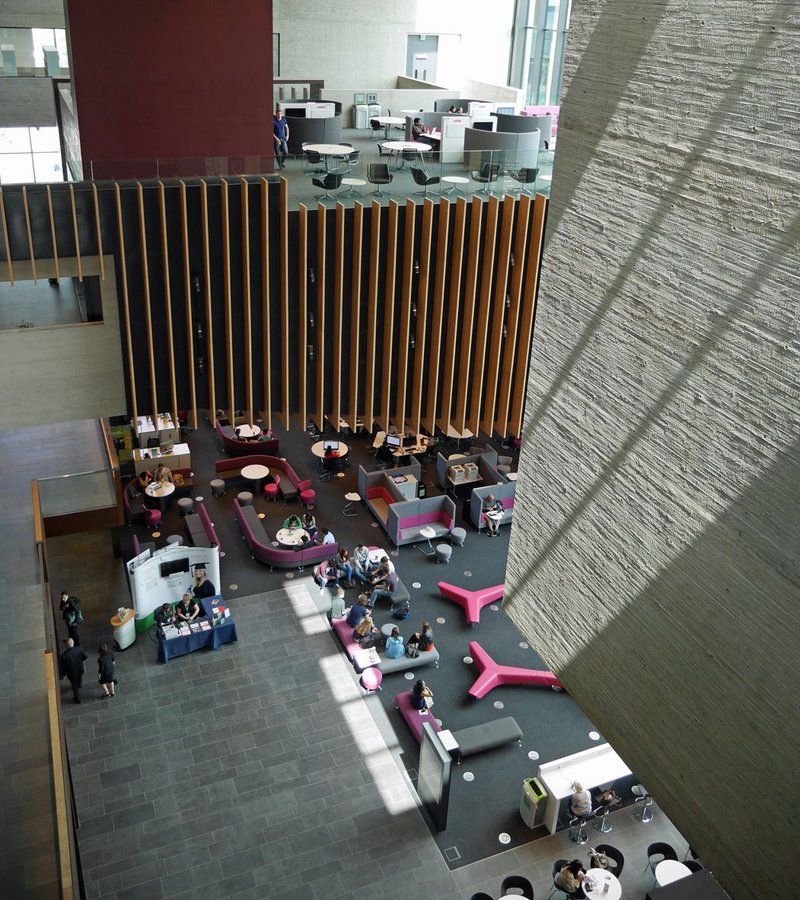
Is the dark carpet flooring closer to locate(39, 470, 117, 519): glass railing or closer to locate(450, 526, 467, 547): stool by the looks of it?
locate(450, 526, 467, 547): stool

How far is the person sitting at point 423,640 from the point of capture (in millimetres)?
15219

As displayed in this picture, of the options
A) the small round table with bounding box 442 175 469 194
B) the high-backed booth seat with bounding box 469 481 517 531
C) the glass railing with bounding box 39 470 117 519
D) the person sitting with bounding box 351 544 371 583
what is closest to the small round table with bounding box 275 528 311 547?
the person sitting with bounding box 351 544 371 583

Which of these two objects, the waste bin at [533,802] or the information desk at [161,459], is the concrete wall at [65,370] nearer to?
the information desk at [161,459]

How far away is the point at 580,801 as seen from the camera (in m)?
12.1

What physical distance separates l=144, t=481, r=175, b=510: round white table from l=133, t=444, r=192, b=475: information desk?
72cm

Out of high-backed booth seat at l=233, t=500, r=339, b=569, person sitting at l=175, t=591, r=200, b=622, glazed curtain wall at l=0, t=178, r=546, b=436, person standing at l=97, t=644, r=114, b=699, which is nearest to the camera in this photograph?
glazed curtain wall at l=0, t=178, r=546, b=436

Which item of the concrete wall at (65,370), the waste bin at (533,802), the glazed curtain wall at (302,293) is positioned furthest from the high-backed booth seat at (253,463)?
the waste bin at (533,802)

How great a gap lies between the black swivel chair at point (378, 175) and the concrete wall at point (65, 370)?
13.5 ft

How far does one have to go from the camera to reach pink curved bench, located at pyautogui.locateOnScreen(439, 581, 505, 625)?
1659cm

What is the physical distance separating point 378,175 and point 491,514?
918 centimetres

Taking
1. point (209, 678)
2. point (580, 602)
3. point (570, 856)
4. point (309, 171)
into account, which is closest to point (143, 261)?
point (309, 171)

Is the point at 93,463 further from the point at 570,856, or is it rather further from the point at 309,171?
the point at 570,856

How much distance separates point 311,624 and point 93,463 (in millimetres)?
7200

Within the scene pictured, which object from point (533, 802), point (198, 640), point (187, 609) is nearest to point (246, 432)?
point (187, 609)
